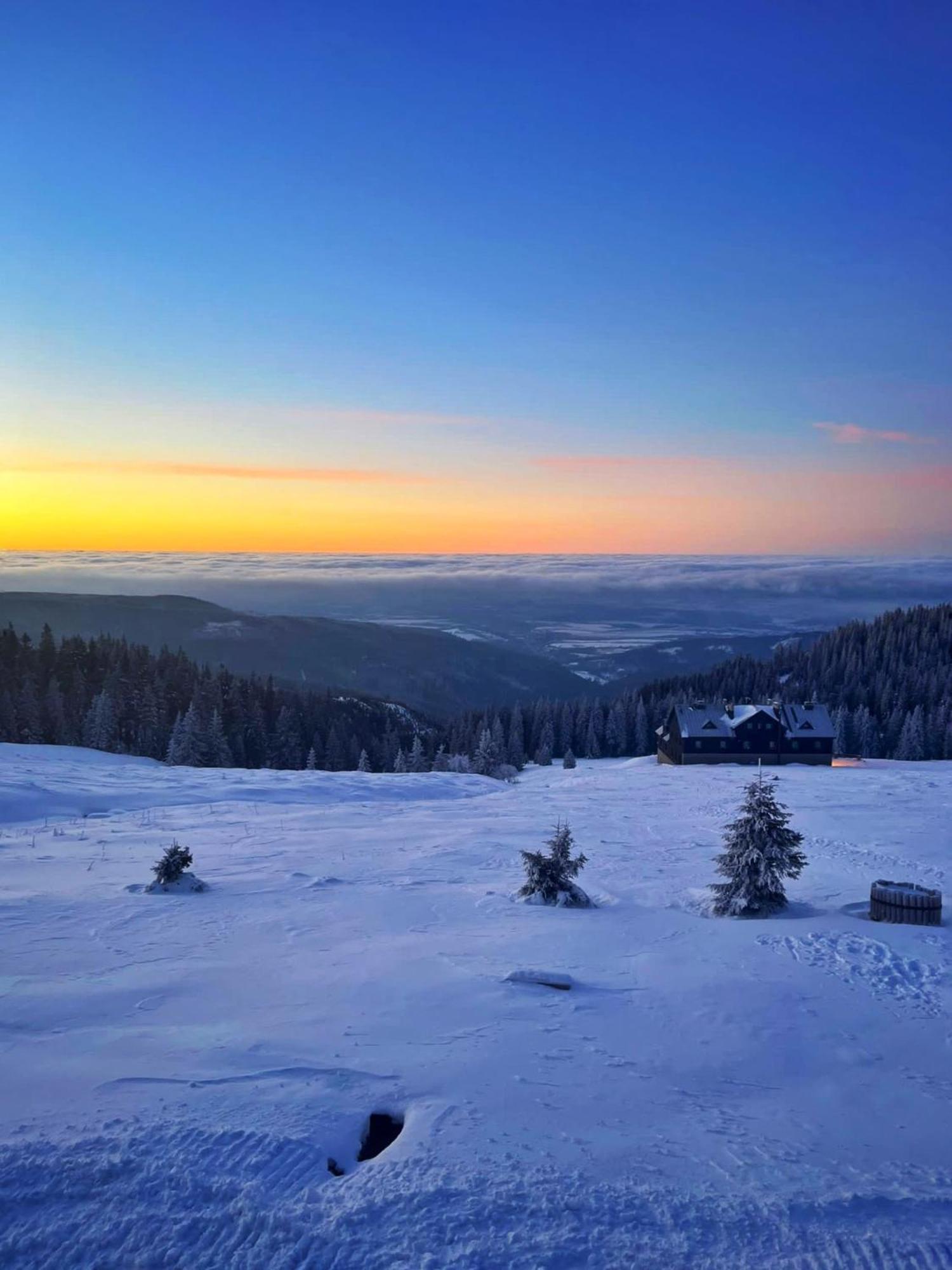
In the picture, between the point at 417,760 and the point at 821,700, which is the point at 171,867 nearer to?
the point at 417,760

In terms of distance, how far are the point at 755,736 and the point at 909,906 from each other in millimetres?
59755

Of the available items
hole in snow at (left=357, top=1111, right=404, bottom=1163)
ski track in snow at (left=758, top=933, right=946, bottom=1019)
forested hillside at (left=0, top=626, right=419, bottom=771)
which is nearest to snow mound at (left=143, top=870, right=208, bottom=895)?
hole in snow at (left=357, top=1111, right=404, bottom=1163)

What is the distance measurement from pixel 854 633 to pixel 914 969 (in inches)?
5368

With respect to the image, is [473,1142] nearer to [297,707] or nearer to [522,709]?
[297,707]

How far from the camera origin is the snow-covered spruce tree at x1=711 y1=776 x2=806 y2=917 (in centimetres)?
1466

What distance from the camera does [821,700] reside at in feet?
354

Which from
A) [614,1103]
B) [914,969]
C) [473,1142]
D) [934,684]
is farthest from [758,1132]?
[934,684]

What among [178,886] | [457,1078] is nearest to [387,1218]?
[457,1078]

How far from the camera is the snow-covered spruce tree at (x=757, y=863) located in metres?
14.7

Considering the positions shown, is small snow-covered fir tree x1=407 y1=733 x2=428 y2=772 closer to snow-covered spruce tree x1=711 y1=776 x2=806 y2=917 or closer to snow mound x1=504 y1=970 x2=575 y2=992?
snow-covered spruce tree x1=711 y1=776 x2=806 y2=917

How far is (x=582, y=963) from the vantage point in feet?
36.9

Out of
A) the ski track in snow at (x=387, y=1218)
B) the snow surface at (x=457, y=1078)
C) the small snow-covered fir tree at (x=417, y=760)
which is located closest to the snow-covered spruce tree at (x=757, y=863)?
the snow surface at (x=457, y=1078)

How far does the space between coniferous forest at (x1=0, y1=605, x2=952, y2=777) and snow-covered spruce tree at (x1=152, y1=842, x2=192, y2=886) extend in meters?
46.3

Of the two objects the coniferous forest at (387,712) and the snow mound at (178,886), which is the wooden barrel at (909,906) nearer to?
the snow mound at (178,886)
